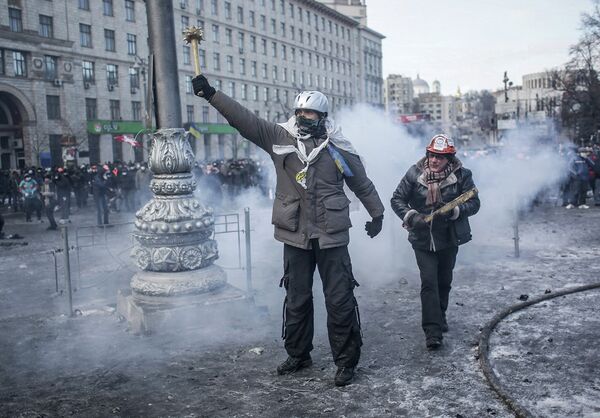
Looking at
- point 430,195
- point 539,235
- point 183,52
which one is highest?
point 183,52

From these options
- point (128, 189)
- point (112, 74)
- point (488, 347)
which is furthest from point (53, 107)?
point (488, 347)

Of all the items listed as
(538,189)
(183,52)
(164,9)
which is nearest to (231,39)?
(183,52)

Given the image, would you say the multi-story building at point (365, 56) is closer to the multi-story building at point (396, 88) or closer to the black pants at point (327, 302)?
the black pants at point (327, 302)

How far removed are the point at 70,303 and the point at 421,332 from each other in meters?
4.07

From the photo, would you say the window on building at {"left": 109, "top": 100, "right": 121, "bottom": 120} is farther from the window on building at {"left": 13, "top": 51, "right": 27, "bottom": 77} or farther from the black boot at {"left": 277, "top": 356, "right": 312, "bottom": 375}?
the black boot at {"left": 277, "top": 356, "right": 312, "bottom": 375}

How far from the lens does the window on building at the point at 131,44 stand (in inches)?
1905

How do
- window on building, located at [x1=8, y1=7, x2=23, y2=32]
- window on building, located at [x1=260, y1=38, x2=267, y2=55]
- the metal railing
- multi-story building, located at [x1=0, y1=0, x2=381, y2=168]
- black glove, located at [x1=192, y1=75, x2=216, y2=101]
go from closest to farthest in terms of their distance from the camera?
black glove, located at [x1=192, y1=75, x2=216, y2=101] → the metal railing → window on building, located at [x1=8, y1=7, x2=23, y2=32] → multi-story building, located at [x1=0, y1=0, x2=381, y2=168] → window on building, located at [x1=260, y1=38, x2=267, y2=55]

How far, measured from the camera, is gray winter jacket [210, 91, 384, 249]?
457cm

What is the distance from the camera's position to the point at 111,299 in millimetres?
7910

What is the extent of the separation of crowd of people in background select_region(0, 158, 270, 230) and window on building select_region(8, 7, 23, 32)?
16892 millimetres

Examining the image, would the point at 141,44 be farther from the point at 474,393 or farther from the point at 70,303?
the point at 474,393

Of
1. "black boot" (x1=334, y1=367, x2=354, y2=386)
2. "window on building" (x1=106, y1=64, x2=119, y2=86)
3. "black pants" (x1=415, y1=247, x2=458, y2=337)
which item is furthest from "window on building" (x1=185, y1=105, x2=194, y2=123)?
"black boot" (x1=334, y1=367, x2=354, y2=386)

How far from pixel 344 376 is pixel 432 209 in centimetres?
185

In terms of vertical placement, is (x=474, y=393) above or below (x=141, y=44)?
below
